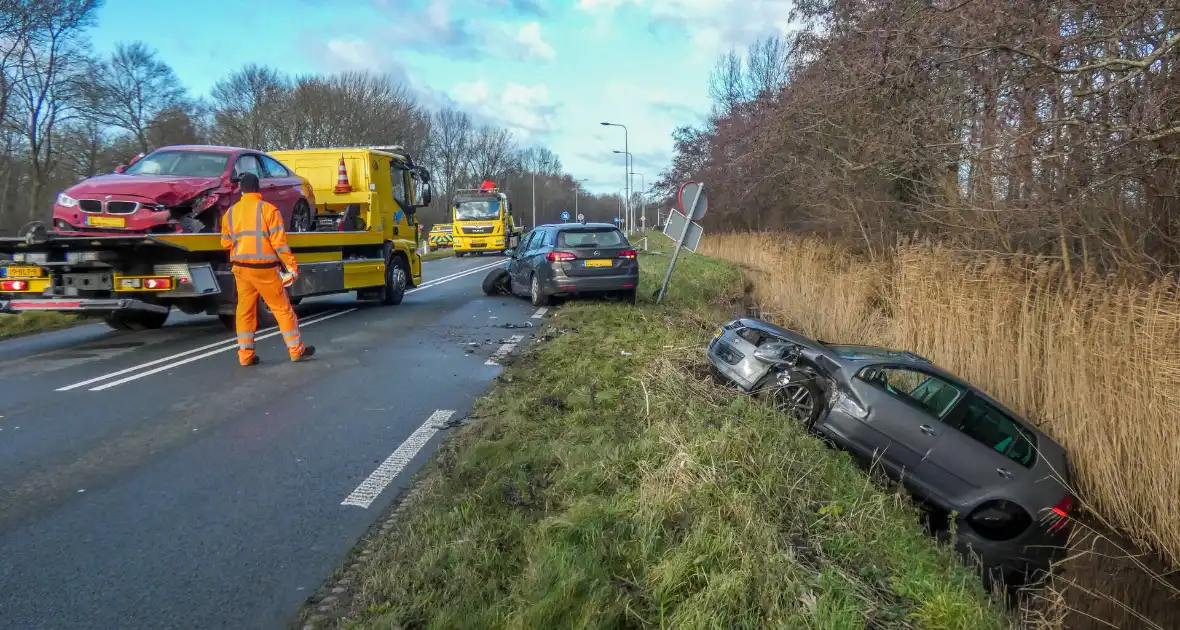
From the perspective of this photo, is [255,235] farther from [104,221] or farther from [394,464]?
[394,464]

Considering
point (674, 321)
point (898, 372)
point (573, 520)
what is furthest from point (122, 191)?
point (898, 372)

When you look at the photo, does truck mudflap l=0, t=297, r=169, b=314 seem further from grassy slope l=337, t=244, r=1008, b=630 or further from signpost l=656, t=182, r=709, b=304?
signpost l=656, t=182, r=709, b=304

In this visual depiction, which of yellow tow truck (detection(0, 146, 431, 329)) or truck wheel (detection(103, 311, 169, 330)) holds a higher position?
yellow tow truck (detection(0, 146, 431, 329))

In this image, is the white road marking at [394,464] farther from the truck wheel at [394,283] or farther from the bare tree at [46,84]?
the bare tree at [46,84]

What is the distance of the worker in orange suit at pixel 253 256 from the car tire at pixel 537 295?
19.2 feet

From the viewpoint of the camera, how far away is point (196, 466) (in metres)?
4.95

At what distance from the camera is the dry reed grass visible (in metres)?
6.01

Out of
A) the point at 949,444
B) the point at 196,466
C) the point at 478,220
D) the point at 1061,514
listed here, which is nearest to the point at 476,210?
the point at 478,220

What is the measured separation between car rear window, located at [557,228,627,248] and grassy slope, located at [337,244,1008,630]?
299 inches

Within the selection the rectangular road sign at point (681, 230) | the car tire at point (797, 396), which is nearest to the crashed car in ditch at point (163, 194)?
the rectangular road sign at point (681, 230)

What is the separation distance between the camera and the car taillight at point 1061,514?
19.6 ft

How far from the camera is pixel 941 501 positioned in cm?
607

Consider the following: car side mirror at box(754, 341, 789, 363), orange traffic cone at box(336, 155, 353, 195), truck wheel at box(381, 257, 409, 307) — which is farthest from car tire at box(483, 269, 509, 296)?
car side mirror at box(754, 341, 789, 363)

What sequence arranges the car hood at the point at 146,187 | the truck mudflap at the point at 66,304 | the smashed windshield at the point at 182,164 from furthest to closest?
the smashed windshield at the point at 182,164 → the car hood at the point at 146,187 → the truck mudflap at the point at 66,304
